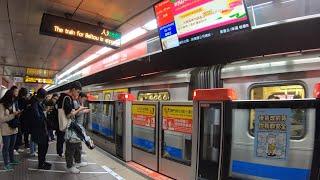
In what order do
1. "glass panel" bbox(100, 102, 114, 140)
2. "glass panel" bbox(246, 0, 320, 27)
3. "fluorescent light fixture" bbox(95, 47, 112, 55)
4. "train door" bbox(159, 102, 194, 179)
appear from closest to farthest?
"glass panel" bbox(246, 0, 320, 27) < "train door" bbox(159, 102, 194, 179) < "glass panel" bbox(100, 102, 114, 140) < "fluorescent light fixture" bbox(95, 47, 112, 55)

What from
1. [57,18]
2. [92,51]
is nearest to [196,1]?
[57,18]

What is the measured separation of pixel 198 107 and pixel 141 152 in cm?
281

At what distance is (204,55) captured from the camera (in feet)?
21.2

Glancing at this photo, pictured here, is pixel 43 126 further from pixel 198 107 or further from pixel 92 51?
pixel 92 51

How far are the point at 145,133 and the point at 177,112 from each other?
4.20 feet

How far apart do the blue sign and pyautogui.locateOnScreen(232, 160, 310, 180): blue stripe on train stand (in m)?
2.90

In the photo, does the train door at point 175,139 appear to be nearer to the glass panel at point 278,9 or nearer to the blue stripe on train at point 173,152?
the blue stripe on train at point 173,152

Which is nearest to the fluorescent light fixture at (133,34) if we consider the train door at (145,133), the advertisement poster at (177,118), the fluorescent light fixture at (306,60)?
the train door at (145,133)

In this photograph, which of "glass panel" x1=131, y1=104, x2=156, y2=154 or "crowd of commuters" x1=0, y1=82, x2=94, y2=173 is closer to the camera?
"crowd of commuters" x1=0, y1=82, x2=94, y2=173

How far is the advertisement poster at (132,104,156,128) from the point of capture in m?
5.34

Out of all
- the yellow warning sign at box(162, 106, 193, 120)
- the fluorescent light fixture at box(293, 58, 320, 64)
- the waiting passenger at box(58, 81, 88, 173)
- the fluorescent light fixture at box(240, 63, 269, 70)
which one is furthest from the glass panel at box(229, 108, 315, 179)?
the waiting passenger at box(58, 81, 88, 173)

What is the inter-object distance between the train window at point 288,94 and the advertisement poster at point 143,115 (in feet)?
6.30

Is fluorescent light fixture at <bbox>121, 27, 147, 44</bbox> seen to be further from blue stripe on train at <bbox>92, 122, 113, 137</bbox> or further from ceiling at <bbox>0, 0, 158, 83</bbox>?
blue stripe on train at <bbox>92, 122, 113, 137</bbox>

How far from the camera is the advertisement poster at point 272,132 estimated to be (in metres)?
2.53
